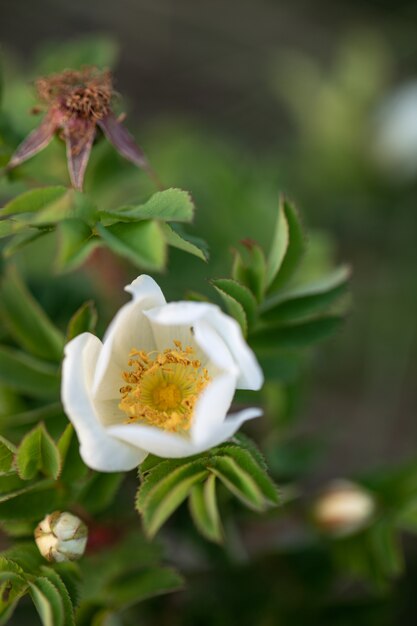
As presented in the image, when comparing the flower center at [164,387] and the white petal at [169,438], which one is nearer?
the white petal at [169,438]

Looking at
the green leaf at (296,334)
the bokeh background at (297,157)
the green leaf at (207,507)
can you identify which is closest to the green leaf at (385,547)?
the bokeh background at (297,157)

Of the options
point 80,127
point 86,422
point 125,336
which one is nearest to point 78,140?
point 80,127

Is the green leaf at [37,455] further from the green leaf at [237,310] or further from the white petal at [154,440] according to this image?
the green leaf at [237,310]

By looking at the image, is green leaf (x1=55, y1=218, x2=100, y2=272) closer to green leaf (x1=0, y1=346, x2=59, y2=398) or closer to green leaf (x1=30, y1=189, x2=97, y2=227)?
green leaf (x1=30, y1=189, x2=97, y2=227)

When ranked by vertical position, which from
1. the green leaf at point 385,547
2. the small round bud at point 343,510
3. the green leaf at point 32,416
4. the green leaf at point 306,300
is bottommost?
the green leaf at point 385,547

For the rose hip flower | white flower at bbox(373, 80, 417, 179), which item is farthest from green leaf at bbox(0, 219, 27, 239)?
white flower at bbox(373, 80, 417, 179)
